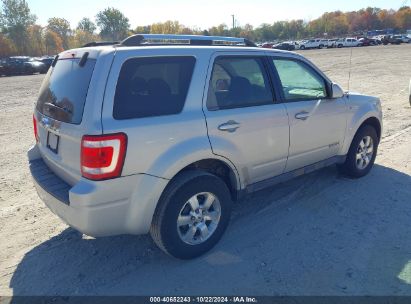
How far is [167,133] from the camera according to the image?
2775 mm

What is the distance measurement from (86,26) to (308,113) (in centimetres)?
12629

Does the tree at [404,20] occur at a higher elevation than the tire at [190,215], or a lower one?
higher

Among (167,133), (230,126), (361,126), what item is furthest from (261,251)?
(361,126)

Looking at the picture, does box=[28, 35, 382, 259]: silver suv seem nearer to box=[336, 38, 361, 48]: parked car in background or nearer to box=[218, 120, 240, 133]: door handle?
box=[218, 120, 240, 133]: door handle

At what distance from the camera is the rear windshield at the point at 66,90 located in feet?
8.80

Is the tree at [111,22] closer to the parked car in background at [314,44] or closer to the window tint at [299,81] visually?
the parked car in background at [314,44]

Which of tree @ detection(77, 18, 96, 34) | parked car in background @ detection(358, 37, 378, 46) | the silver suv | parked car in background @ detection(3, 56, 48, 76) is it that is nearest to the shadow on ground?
the silver suv

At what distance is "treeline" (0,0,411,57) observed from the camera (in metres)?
75.9

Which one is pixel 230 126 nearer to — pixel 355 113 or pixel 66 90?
pixel 66 90

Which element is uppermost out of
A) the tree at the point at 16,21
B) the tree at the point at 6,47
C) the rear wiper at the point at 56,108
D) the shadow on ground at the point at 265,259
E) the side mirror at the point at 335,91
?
the tree at the point at 16,21

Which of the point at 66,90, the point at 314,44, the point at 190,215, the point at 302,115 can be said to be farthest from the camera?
the point at 314,44

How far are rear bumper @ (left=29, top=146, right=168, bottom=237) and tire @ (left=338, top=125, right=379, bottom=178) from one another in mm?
3014

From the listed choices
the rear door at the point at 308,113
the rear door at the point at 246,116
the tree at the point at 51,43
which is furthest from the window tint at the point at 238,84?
the tree at the point at 51,43

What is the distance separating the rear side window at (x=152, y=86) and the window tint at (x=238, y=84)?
0.94 ft
